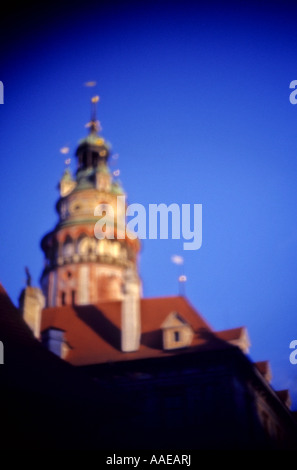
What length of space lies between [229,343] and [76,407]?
5.59 metres

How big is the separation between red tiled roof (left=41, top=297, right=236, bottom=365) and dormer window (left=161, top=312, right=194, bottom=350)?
0.19 meters

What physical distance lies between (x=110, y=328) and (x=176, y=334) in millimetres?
2386

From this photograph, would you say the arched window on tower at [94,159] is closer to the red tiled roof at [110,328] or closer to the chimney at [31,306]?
the red tiled roof at [110,328]

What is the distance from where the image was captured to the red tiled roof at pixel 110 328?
634 inches

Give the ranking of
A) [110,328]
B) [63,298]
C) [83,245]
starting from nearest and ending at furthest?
[110,328], [63,298], [83,245]

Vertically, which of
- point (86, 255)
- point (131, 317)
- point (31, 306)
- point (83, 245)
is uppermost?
point (83, 245)

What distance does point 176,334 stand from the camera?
15977mm

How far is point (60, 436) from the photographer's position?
9.95m

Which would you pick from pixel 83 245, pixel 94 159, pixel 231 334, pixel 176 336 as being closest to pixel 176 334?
pixel 176 336

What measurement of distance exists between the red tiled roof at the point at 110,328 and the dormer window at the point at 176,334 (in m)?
0.19

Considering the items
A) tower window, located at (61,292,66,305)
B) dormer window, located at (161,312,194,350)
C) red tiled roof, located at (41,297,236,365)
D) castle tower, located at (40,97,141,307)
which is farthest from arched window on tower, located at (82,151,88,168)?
dormer window, located at (161,312,194,350)

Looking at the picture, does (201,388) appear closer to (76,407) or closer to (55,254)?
(76,407)

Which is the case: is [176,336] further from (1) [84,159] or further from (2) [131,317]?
(1) [84,159]
